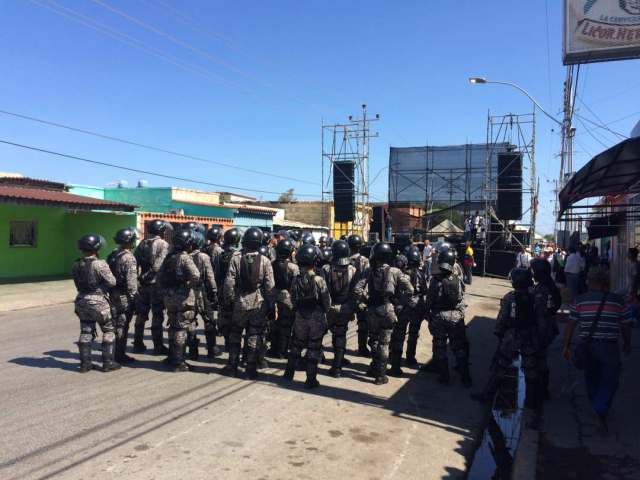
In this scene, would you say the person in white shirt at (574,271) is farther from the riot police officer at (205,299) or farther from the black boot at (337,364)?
the riot police officer at (205,299)

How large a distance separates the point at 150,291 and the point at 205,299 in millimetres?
880

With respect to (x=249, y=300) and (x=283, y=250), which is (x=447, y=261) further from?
(x=249, y=300)

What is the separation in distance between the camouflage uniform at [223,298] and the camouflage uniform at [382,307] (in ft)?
5.89

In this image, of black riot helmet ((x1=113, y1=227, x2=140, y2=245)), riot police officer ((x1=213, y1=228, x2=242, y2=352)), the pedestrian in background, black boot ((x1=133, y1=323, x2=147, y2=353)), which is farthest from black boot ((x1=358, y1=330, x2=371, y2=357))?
black riot helmet ((x1=113, y1=227, x2=140, y2=245))

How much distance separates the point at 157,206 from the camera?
1102 inches

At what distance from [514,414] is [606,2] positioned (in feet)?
44.0

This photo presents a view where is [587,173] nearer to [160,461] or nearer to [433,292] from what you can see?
[433,292]

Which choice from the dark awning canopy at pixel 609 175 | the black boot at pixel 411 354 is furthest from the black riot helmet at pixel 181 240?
the dark awning canopy at pixel 609 175

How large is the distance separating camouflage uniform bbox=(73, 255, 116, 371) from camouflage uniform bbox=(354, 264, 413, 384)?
3.31m

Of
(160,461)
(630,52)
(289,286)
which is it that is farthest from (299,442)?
(630,52)

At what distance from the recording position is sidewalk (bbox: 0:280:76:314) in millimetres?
12820

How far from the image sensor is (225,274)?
7402 mm

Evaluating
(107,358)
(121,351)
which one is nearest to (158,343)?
(121,351)

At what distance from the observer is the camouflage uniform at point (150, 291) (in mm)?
7340
